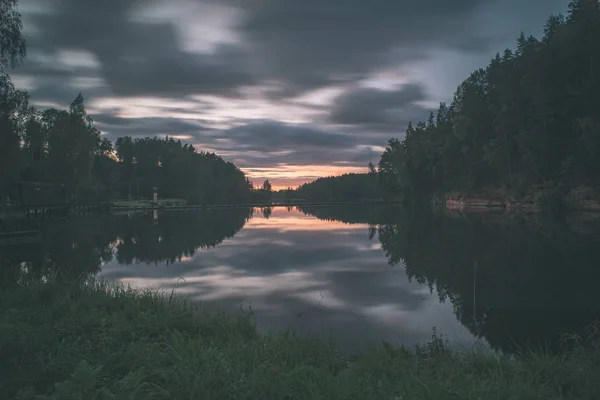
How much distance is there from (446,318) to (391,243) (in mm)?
18277

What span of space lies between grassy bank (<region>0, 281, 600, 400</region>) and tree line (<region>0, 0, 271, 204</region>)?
2166 centimetres

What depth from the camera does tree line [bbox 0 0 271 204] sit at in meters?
27.8

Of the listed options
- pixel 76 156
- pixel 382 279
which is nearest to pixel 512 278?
pixel 382 279

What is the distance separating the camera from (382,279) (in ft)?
58.3

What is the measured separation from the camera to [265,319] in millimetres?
11758

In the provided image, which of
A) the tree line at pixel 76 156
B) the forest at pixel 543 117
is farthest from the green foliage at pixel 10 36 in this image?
the forest at pixel 543 117

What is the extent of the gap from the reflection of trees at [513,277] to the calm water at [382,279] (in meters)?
0.04

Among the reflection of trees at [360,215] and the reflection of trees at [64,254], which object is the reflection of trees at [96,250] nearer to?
the reflection of trees at [64,254]

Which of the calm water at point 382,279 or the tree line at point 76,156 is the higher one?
the tree line at point 76,156

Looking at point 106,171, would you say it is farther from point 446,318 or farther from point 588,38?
point 446,318

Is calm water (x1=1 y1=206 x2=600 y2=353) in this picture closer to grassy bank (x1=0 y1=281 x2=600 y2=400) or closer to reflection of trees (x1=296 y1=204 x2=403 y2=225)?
grassy bank (x1=0 y1=281 x2=600 y2=400)

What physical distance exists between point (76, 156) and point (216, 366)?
82.1 meters

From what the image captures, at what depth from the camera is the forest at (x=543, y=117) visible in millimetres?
52500

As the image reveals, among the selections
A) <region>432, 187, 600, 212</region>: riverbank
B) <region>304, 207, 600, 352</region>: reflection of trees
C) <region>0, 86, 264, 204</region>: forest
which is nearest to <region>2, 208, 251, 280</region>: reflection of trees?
<region>0, 86, 264, 204</region>: forest
